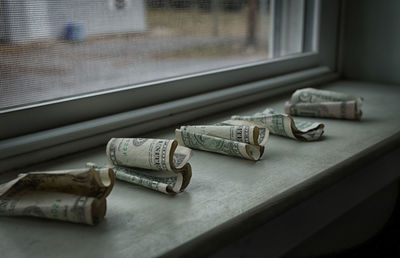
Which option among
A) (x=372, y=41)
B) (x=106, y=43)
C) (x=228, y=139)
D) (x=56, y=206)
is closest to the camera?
(x=56, y=206)

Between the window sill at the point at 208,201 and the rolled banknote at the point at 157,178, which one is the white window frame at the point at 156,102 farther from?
the rolled banknote at the point at 157,178

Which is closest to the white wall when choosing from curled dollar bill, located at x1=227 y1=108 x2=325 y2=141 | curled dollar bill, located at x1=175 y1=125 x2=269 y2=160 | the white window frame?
the white window frame

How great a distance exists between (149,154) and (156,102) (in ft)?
0.99

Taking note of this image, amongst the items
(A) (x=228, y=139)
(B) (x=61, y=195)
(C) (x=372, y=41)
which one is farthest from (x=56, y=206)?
(C) (x=372, y=41)

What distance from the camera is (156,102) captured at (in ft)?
3.05

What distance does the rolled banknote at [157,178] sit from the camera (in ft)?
2.01

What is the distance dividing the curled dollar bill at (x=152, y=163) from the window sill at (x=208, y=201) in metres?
0.01

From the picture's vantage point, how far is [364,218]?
3.85 ft

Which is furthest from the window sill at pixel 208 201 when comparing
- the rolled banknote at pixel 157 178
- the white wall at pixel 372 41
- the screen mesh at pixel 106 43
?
the white wall at pixel 372 41

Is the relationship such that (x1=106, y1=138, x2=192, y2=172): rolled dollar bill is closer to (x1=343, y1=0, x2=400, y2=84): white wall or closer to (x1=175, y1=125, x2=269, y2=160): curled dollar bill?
(x1=175, y1=125, x2=269, y2=160): curled dollar bill

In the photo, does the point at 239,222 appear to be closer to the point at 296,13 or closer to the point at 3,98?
the point at 3,98

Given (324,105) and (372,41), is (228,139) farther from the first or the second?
(372,41)

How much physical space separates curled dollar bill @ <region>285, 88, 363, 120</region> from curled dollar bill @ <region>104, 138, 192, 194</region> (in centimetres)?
39

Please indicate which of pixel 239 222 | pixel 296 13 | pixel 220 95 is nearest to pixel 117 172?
pixel 239 222
